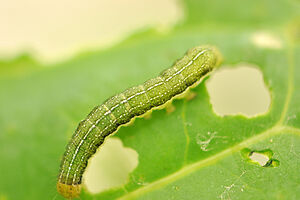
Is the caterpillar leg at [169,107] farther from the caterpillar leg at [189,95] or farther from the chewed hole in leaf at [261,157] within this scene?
the chewed hole in leaf at [261,157]

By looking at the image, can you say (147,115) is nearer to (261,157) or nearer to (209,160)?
(209,160)

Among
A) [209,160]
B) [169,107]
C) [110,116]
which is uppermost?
[110,116]

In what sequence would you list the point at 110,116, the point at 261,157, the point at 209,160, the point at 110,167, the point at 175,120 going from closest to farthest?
the point at 261,157, the point at 209,160, the point at 110,116, the point at 175,120, the point at 110,167

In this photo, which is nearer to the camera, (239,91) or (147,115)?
(147,115)

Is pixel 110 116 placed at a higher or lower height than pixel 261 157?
higher

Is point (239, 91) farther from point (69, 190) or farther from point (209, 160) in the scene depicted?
point (69, 190)

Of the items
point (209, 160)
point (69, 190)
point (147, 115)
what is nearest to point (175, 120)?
A: point (147, 115)

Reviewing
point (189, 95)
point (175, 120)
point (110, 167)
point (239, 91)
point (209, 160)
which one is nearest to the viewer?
point (209, 160)
